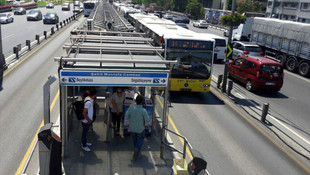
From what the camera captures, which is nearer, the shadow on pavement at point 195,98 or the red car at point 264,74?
the shadow on pavement at point 195,98

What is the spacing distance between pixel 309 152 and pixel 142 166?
5.99 m

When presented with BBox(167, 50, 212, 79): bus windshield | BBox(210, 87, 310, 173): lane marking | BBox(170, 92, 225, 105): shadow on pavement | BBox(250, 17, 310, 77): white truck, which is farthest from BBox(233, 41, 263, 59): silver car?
BBox(167, 50, 212, 79): bus windshield

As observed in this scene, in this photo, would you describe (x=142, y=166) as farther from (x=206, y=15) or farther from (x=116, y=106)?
(x=206, y=15)

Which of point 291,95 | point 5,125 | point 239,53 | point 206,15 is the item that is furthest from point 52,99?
point 206,15

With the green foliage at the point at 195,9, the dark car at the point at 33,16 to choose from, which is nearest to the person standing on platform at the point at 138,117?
the dark car at the point at 33,16

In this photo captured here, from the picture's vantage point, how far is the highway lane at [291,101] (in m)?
13.9

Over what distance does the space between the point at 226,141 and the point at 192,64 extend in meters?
5.58

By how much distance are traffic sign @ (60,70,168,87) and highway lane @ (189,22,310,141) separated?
7462mm

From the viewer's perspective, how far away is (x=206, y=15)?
84438mm

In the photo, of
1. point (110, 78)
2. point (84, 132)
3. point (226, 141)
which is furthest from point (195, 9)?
point (110, 78)

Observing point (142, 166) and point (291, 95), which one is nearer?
point (142, 166)

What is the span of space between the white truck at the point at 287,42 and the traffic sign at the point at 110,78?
17.5 metres

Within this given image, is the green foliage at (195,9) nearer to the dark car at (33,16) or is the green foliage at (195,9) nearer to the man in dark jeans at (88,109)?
the dark car at (33,16)

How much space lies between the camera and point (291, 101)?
1700cm
